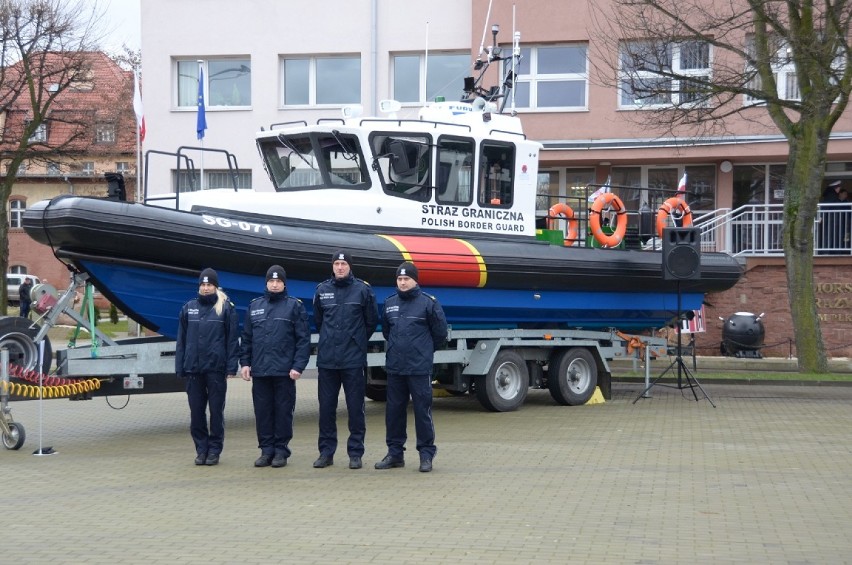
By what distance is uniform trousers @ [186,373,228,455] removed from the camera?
10711 mm

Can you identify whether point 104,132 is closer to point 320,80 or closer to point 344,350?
point 320,80

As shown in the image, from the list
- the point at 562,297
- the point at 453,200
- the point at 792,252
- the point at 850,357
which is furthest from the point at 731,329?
the point at 453,200

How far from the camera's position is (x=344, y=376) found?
10531 mm

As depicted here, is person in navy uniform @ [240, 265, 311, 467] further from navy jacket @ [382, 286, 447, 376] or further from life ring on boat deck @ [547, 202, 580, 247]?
life ring on boat deck @ [547, 202, 580, 247]

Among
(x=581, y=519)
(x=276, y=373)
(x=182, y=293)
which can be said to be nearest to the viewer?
(x=581, y=519)

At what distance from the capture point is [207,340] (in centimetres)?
1070

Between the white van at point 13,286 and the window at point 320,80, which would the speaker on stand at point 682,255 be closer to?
the window at point 320,80

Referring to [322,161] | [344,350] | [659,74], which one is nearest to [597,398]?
[322,161]

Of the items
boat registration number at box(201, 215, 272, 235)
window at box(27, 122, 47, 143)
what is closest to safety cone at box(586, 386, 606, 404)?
boat registration number at box(201, 215, 272, 235)

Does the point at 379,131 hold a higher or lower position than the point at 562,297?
higher

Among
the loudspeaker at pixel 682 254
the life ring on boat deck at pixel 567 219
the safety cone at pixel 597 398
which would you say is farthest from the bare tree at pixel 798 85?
the safety cone at pixel 597 398

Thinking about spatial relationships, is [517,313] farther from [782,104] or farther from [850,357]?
[850,357]

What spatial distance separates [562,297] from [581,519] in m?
7.63

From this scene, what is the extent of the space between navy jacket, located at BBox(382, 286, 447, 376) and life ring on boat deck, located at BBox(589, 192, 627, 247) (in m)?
6.60
